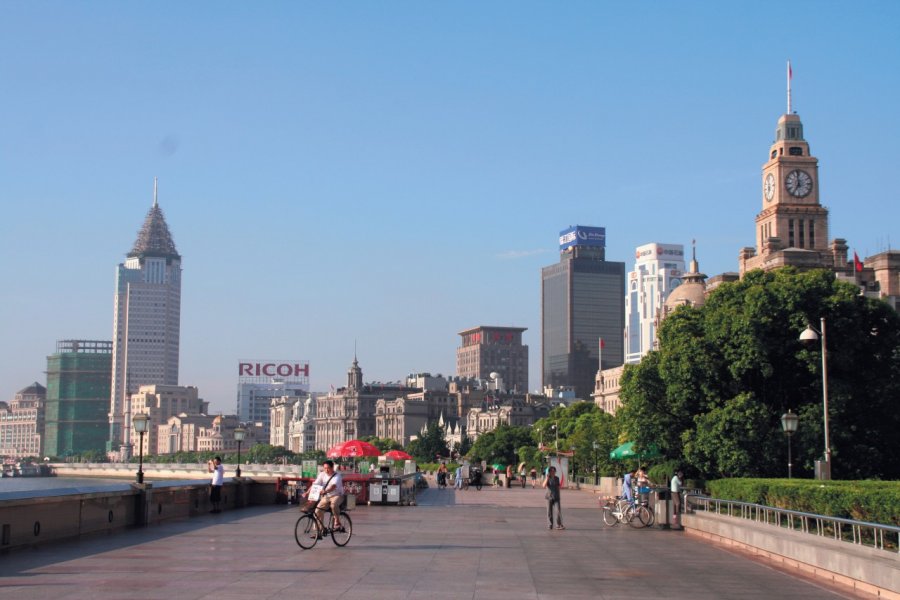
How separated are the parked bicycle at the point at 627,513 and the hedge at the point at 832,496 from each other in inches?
128

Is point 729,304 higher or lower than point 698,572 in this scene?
higher

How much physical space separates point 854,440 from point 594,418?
81048 mm

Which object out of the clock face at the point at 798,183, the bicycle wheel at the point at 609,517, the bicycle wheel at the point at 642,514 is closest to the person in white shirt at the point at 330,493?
the bicycle wheel at the point at 609,517

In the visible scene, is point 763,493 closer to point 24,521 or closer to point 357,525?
point 357,525

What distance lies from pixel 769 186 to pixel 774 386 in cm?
10360

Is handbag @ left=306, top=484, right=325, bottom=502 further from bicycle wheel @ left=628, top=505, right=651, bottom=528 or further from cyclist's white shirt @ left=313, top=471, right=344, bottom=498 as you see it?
bicycle wheel @ left=628, top=505, right=651, bottom=528

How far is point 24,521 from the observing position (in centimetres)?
2473

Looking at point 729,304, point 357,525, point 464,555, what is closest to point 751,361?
point 729,304

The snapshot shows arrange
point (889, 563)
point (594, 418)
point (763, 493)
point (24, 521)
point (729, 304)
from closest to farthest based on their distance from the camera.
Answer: point (889, 563) → point (24, 521) → point (763, 493) → point (729, 304) → point (594, 418)

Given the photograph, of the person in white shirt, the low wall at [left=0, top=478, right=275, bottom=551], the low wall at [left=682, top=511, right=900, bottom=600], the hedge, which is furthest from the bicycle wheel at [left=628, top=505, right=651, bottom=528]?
the low wall at [left=0, top=478, right=275, bottom=551]

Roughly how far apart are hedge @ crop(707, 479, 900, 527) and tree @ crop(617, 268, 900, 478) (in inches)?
393

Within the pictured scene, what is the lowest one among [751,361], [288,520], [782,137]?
[288,520]

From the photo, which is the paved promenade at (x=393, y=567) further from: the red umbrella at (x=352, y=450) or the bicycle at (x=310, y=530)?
the red umbrella at (x=352, y=450)

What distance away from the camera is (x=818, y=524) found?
2617 centimetres
